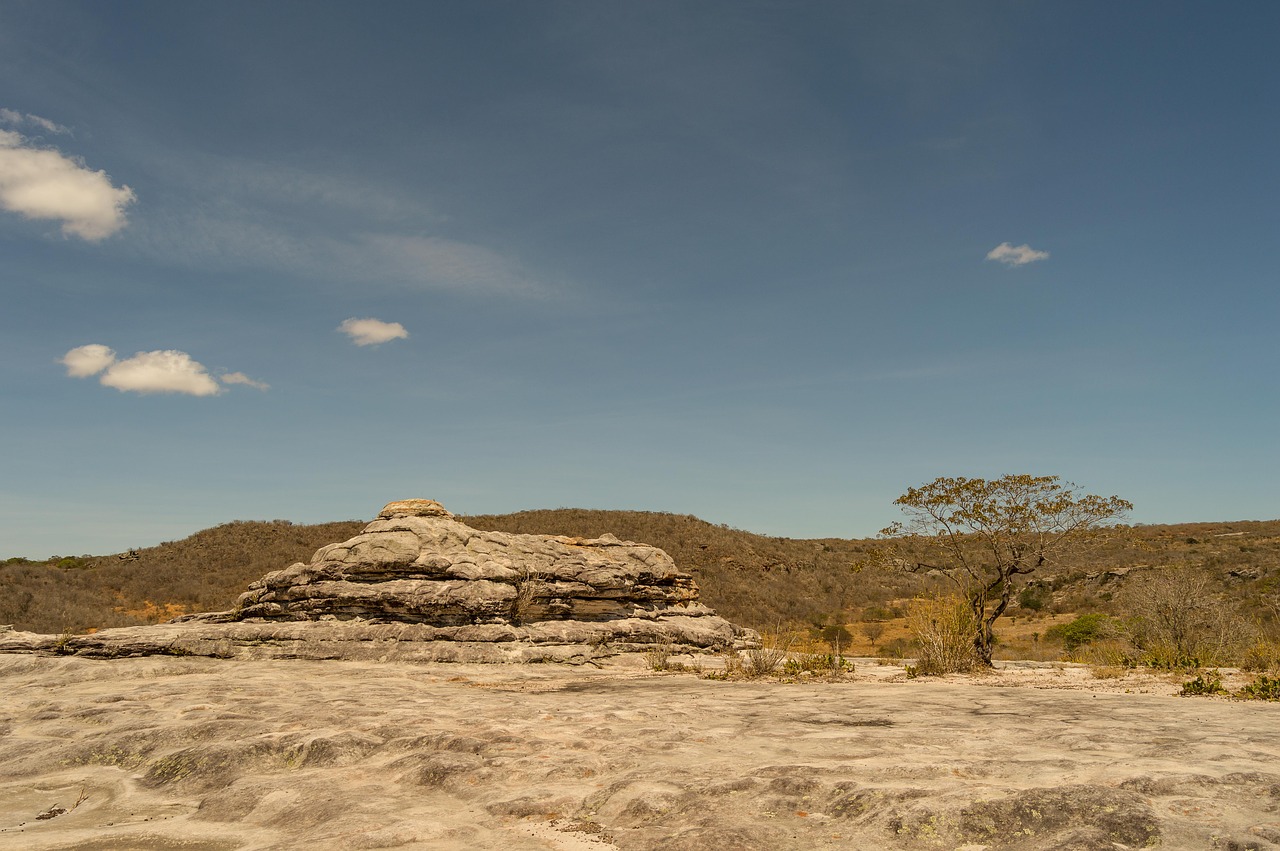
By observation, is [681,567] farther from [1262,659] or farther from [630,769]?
[630,769]

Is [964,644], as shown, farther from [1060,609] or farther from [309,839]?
[1060,609]

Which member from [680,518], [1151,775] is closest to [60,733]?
[1151,775]

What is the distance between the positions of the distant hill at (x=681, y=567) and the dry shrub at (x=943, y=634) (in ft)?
17.1

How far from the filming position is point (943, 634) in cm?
1491

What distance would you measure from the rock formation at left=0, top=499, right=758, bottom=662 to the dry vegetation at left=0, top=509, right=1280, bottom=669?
4722 mm

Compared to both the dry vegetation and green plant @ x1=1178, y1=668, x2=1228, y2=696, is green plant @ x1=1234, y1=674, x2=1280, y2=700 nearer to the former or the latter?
green plant @ x1=1178, y1=668, x2=1228, y2=696

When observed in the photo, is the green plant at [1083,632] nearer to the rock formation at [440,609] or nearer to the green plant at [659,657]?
the rock formation at [440,609]

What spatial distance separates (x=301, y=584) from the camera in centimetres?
1714

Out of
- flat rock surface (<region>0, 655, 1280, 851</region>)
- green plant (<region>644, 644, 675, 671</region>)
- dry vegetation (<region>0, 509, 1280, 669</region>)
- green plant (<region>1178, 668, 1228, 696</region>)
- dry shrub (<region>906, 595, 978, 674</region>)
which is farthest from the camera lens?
dry vegetation (<region>0, 509, 1280, 669</region>)

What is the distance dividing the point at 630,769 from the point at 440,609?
11381mm

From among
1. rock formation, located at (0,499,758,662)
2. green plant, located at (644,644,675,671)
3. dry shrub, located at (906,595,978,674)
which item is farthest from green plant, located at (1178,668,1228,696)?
rock formation, located at (0,499,758,662)

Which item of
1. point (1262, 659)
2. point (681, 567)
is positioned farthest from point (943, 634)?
→ point (681, 567)

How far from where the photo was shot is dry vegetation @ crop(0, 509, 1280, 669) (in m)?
20.7

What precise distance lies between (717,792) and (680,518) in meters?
61.1
